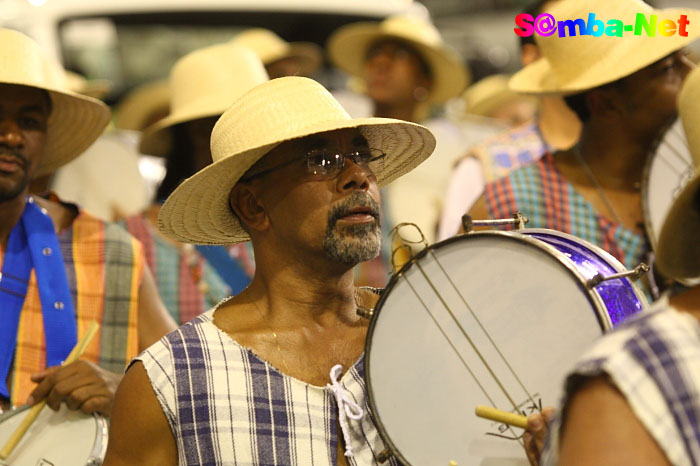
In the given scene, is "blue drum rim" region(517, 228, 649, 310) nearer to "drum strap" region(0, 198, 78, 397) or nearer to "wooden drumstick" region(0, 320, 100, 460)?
"wooden drumstick" region(0, 320, 100, 460)

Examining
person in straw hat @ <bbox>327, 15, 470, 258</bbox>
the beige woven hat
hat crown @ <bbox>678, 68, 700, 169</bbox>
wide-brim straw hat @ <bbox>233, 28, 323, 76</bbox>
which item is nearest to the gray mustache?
hat crown @ <bbox>678, 68, 700, 169</bbox>

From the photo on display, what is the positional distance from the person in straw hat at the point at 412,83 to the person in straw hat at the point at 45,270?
10.1 ft

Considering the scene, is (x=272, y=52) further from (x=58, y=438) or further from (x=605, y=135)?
(x=58, y=438)

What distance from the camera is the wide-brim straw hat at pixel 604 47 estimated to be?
13.9 feet

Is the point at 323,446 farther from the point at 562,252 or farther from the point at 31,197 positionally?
the point at 31,197

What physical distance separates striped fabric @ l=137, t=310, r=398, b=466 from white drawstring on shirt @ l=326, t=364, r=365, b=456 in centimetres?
2

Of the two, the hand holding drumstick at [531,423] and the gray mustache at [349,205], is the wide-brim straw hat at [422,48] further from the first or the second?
the hand holding drumstick at [531,423]

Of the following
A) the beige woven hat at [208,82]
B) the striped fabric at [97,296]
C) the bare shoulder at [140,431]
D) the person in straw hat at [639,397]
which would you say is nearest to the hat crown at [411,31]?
the beige woven hat at [208,82]

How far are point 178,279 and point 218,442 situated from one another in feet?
7.66

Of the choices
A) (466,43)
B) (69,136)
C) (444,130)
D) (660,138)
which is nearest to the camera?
(660,138)

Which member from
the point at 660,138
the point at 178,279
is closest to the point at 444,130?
the point at 178,279

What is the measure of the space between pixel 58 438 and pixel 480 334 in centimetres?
134

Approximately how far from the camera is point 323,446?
317 centimetres

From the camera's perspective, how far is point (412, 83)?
24.8 feet
